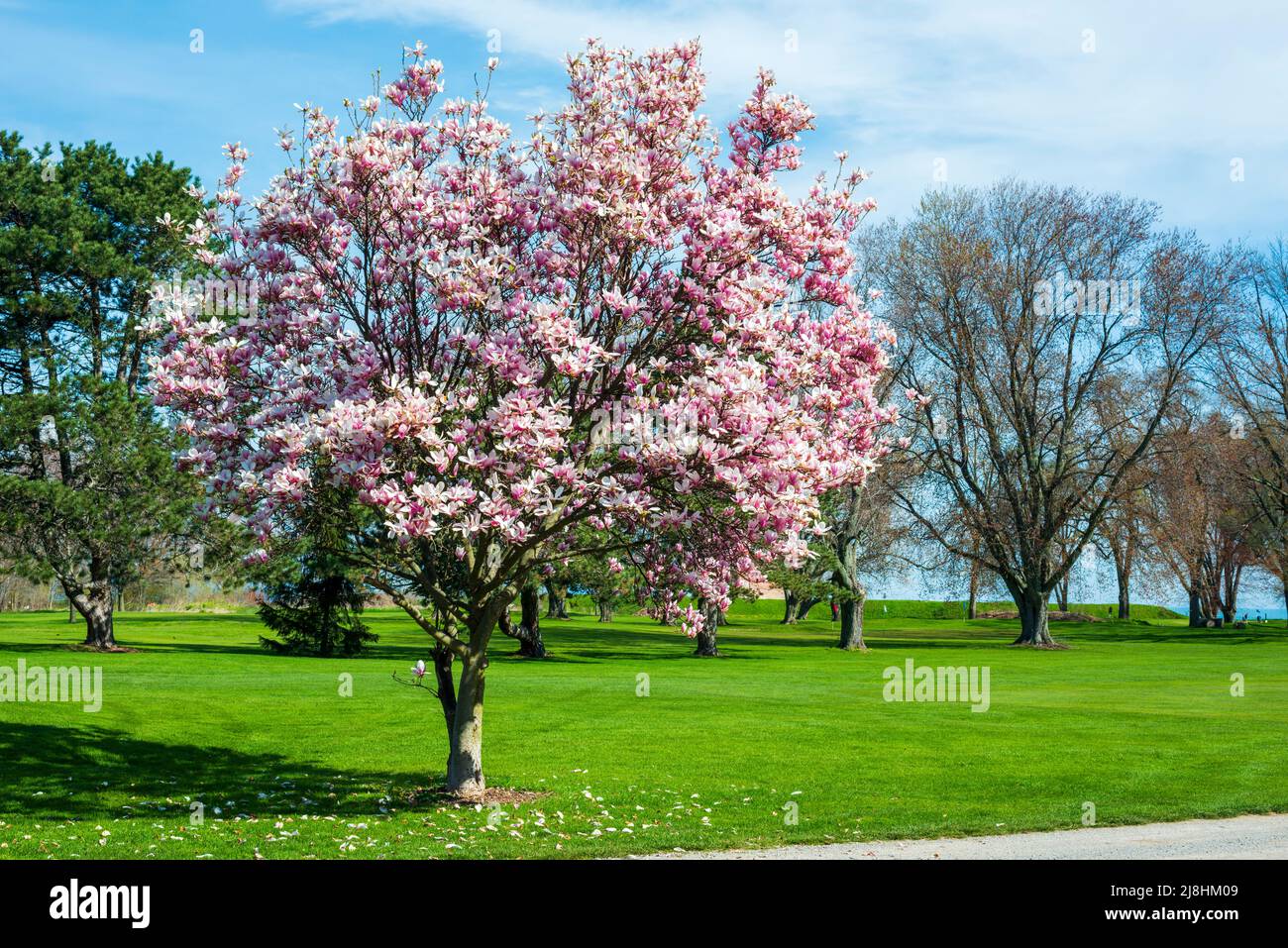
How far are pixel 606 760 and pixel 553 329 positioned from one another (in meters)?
11.5

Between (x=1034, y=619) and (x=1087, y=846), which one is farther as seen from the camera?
(x=1034, y=619)

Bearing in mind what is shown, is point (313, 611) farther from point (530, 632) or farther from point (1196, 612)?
point (1196, 612)

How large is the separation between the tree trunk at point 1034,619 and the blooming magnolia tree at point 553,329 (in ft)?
164

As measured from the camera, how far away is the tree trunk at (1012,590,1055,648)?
197ft

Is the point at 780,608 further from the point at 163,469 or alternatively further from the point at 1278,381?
the point at 163,469

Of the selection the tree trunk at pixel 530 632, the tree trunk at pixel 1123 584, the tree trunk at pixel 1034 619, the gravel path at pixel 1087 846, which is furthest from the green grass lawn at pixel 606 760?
the tree trunk at pixel 1123 584

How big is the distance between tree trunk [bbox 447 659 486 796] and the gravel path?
12.8 ft

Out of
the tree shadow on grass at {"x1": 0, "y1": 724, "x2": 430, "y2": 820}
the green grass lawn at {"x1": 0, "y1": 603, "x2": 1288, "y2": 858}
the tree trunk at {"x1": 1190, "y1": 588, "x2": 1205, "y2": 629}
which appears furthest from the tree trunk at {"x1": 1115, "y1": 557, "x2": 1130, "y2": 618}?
the tree shadow on grass at {"x1": 0, "y1": 724, "x2": 430, "y2": 820}

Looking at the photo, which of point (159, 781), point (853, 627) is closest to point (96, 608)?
point (159, 781)

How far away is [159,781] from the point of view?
17703 millimetres

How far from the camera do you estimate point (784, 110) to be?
43.2ft

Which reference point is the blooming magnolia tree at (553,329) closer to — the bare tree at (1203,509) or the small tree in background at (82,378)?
the small tree in background at (82,378)
